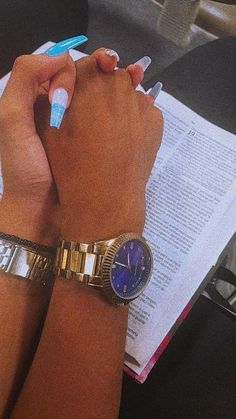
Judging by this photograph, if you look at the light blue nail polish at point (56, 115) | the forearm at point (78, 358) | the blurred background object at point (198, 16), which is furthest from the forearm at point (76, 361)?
the blurred background object at point (198, 16)

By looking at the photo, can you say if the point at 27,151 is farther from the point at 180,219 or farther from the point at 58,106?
the point at 180,219

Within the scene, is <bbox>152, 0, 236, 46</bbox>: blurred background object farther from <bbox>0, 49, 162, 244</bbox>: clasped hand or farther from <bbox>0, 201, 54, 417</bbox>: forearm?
<bbox>0, 201, 54, 417</bbox>: forearm

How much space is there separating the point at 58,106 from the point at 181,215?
227mm

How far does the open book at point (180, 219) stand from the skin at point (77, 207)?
0.06m

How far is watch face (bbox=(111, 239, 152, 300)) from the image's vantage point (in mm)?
546

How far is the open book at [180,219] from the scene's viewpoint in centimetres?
62

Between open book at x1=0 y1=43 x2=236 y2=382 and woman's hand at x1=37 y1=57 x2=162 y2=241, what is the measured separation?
0.29 feet

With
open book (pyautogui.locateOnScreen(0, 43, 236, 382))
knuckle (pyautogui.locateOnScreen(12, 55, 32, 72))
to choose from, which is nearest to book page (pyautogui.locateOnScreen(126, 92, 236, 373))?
open book (pyautogui.locateOnScreen(0, 43, 236, 382))

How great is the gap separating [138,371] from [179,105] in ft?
1.34

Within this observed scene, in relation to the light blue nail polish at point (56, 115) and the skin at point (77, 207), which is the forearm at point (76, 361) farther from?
the light blue nail polish at point (56, 115)

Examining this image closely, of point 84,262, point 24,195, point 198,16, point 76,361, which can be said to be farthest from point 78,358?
point 198,16

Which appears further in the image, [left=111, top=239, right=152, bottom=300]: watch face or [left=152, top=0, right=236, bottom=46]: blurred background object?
[left=152, top=0, right=236, bottom=46]: blurred background object

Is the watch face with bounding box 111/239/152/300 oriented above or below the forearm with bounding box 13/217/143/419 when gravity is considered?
above

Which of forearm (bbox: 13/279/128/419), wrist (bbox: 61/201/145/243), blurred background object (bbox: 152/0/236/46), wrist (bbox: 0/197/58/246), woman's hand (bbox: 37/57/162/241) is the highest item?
blurred background object (bbox: 152/0/236/46)
